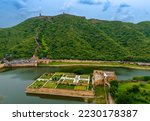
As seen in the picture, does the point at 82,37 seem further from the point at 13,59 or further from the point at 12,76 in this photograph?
the point at 12,76

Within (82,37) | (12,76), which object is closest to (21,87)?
(12,76)

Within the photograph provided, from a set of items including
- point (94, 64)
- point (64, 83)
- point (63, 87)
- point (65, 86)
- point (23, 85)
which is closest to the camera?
point (63, 87)

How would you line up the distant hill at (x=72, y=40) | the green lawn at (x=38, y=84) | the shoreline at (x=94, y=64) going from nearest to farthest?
the green lawn at (x=38, y=84) → the shoreline at (x=94, y=64) → the distant hill at (x=72, y=40)

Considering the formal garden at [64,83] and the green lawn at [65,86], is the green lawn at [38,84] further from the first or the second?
the green lawn at [65,86]

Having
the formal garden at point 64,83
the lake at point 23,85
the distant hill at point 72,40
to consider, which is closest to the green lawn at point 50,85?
the formal garden at point 64,83

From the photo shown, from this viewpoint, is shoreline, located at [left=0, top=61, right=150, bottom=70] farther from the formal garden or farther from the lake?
the formal garden

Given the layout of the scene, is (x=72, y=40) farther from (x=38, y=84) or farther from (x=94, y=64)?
(x=38, y=84)

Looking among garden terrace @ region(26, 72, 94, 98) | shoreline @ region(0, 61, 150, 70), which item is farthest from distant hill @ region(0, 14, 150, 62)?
garden terrace @ region(26, 72, 94, 98)

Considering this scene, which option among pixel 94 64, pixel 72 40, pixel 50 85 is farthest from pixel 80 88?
pixel 72 40

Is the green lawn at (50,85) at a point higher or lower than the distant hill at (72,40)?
lower
